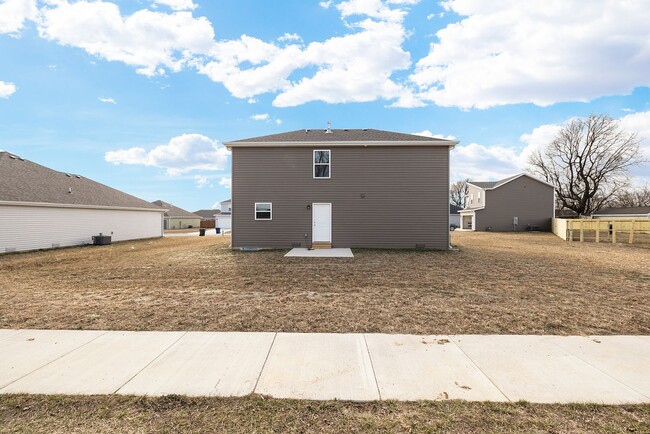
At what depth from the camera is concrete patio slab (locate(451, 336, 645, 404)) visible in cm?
301

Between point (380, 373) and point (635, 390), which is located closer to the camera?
point (635, 390)

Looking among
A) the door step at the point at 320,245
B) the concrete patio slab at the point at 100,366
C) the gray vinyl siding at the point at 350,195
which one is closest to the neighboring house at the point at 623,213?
the gray vinyl siding at the point at 350,195

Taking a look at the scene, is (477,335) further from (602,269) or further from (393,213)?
(393,213)

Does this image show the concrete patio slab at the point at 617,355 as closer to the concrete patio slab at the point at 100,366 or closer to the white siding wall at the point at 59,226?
the concrete patio slab at the point at 100,366

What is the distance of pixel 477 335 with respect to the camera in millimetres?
4457

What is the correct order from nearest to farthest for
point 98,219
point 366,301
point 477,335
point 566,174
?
point 477,335
point 366,301
point 98,219
point 566,174

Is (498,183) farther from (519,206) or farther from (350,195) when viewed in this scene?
(350,195)

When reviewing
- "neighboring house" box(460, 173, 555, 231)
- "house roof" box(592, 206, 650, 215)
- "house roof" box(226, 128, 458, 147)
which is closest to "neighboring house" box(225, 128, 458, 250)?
"house roof" box(226, 128, 458, 147)

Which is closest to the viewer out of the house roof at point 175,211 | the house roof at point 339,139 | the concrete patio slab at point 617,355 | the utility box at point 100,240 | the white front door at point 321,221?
the concrete patio slab at point 617,355

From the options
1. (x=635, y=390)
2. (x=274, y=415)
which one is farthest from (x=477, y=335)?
(x=274, y=415)

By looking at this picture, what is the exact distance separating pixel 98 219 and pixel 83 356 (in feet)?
66.9

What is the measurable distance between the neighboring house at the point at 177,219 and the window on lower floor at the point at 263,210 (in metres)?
42.6

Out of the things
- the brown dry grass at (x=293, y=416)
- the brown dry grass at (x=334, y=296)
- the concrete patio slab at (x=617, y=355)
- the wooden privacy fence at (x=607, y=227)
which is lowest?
the brown dry grass at (x=293, y=416)

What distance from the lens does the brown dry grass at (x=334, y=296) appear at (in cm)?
493
